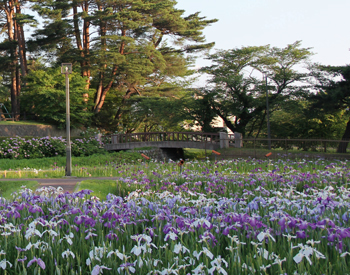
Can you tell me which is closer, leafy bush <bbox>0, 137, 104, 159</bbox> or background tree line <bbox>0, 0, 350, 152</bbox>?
leafy bush <bbox>0, 137, 104, 159</bbox>

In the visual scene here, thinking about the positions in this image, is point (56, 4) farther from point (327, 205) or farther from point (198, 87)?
point (327, 205)

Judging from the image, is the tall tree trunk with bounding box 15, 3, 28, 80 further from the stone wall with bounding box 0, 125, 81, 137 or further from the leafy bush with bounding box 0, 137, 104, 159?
the leafy bush with bounding box 0, 137, 104, 159

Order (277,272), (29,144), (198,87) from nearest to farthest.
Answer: (277,272) < (29,144) < (198,87)

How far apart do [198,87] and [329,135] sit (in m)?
12.6

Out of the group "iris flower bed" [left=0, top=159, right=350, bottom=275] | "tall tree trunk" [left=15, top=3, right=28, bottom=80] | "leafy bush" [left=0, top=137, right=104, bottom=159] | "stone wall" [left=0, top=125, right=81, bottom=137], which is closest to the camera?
"iris flower bed" [left=0, top=159, right=350, bottom=275]

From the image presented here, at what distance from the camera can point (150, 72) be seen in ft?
110

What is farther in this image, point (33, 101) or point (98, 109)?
point (98, 109)

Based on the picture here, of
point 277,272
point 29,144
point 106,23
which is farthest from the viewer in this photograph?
point 106,23

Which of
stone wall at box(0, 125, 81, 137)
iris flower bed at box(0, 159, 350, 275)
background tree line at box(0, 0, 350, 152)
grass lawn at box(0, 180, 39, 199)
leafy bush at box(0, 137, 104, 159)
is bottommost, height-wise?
grass lawn at box(0, 180, 39, 199)

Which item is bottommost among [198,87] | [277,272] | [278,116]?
[277,272]

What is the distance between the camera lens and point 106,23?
1319 inches

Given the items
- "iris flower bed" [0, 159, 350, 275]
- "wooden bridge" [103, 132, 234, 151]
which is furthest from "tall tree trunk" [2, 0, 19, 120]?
"iris flower bed" [0, 159, 350, 275]

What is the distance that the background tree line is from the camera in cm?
2953

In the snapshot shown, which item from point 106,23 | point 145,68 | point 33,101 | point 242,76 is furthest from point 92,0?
point 242,76
